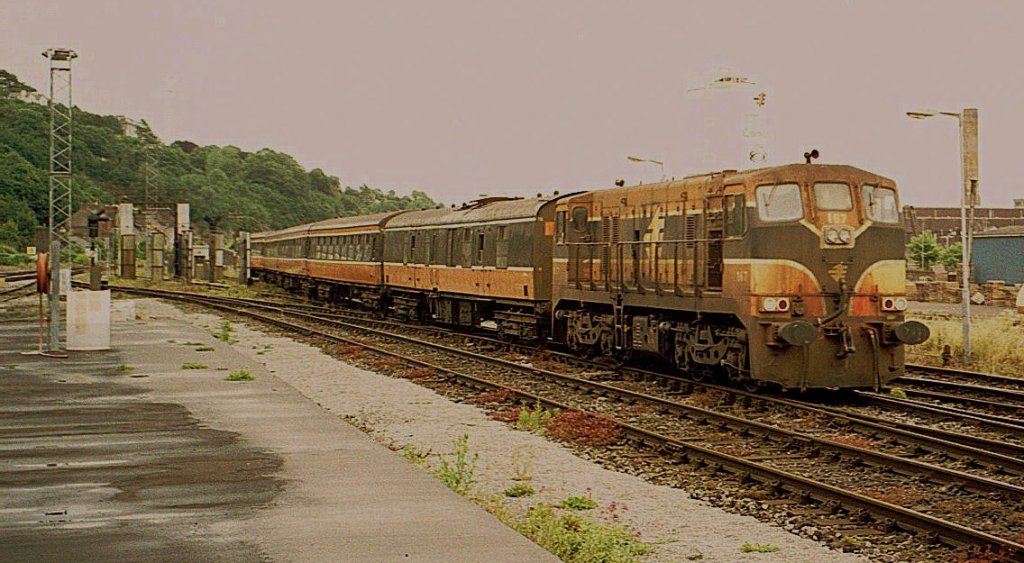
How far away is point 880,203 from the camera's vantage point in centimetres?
1917

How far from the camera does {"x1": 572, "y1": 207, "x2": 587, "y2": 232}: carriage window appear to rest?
2526cm

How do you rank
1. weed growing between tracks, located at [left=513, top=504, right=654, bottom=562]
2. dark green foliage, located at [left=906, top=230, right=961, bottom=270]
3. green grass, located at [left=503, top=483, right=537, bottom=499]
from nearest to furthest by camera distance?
weed growing between tracks, located at [left=513, top=504, right=654, bottom=562] < green grass, located at [left=503, top=483, right=537, bottom=499] < dark green foliage, located at [left=906, top=230, right=961, bottom=270]

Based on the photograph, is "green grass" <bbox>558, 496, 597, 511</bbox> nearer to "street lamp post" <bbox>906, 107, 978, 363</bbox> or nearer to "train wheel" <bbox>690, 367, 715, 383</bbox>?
"train wheel" <bbox>690, 367, 715, 383</bbox>

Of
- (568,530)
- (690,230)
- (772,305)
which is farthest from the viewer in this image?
(690,230)

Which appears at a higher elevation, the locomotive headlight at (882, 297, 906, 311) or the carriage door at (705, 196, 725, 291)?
the carriage door at (705, 196, 725, 291)

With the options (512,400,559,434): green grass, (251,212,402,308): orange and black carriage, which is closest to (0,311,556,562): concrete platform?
(512,400,559,434): green grass

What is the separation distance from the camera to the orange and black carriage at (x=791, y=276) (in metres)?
18.3

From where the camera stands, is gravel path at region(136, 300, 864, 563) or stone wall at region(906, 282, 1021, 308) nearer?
gravel path at region(136, 300, 864, 563)

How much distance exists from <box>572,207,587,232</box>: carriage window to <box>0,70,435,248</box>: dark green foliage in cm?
9021

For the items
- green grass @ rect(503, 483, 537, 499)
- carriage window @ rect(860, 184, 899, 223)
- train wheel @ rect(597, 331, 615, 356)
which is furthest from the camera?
train wheel @ rect(597, 331, 615, 356)

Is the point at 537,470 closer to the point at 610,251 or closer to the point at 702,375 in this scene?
the point at 702,375

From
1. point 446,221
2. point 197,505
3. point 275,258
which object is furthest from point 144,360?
point 275,258

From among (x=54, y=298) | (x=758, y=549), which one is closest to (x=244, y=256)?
(x=54, y=298)

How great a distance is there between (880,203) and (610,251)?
6.15m
